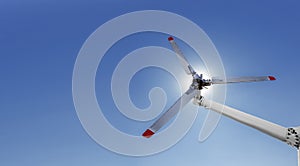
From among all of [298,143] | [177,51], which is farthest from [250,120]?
[177,51]

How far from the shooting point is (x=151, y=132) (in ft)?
119

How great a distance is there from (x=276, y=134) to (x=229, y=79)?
42.7ft

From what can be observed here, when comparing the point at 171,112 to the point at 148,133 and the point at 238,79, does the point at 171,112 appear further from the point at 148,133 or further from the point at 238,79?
the point at 238,79

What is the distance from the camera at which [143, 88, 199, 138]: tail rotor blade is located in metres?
36.5

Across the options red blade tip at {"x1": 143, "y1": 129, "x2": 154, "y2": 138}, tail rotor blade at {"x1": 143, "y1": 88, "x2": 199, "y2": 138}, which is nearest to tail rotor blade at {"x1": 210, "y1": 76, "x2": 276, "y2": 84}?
tail rotor blade at {"x1": 143, "y1": 88, "x2": 199, "y2": 138}

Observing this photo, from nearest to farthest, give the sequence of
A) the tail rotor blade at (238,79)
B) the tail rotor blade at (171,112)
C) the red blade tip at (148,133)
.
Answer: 1. the red blade tip at (148,133)
2. the tail rotor blade at (171,112)
3. the tail rotor blade at (238,79)

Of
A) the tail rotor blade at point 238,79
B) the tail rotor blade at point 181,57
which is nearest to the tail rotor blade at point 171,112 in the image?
the tail rotor blade at point 238,79

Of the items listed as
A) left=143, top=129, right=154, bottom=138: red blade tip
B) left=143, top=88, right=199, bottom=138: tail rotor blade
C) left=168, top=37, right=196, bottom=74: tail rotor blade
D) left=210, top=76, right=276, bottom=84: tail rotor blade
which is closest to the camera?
left=143, top=129, right=154, bottom=138: red blade tip

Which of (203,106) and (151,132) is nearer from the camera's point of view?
(151,132)

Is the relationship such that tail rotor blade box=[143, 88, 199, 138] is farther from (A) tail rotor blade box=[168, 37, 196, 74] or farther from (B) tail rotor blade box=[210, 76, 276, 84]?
(A) tail rotor blade box=[168, 37, 196, 74]

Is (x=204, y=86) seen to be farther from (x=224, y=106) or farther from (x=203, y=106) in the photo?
(x=224, y=106)

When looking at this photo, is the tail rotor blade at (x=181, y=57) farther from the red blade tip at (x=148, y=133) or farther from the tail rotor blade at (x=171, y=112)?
the red blade tip at (x=148, y=133)

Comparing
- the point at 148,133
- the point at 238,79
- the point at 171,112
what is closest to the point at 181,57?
the point at 238,79

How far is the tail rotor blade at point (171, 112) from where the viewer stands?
120 ft
